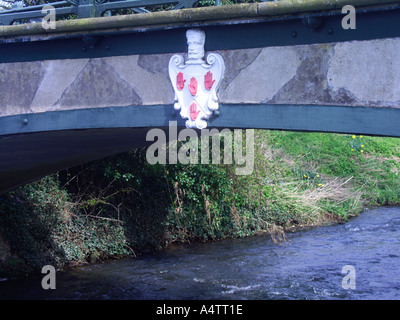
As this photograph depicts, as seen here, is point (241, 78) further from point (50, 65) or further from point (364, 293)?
point (364, 293)

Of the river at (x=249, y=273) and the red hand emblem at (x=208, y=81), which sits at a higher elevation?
the red hand emblem at (x=208, y=81)

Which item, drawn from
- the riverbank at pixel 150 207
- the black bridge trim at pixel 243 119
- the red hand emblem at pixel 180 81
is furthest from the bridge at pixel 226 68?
the riverbank at pixel 150 207

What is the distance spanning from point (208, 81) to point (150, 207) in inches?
342

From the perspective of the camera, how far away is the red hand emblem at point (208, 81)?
5426mm

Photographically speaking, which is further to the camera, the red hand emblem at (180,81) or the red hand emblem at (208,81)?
the red hand emblem at (180,81)

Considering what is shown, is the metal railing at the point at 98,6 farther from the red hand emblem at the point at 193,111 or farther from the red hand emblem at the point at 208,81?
the red hand emblem at the point at 193,111

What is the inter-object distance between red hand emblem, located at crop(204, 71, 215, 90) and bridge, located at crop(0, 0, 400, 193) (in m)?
0.10

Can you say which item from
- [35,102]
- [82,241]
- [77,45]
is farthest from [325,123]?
[82,241]

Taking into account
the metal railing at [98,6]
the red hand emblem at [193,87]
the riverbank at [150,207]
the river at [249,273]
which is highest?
the metal railing at [98,6]

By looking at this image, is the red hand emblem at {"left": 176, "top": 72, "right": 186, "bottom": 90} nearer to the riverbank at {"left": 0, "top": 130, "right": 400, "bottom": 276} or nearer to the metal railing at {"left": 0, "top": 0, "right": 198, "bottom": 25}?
the metal railing at {"left": 0, "top": 0, "right": 198, "bottom": 25}

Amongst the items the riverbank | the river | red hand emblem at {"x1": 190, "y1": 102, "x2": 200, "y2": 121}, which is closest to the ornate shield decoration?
red hand emblem at {"x1": 190, "y1": 102, "x2": 200, "y2": 121}

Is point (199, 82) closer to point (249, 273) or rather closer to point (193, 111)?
point (193, 111)

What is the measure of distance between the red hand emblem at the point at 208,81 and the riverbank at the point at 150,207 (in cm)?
781

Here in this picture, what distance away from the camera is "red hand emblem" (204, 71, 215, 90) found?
5426mm
